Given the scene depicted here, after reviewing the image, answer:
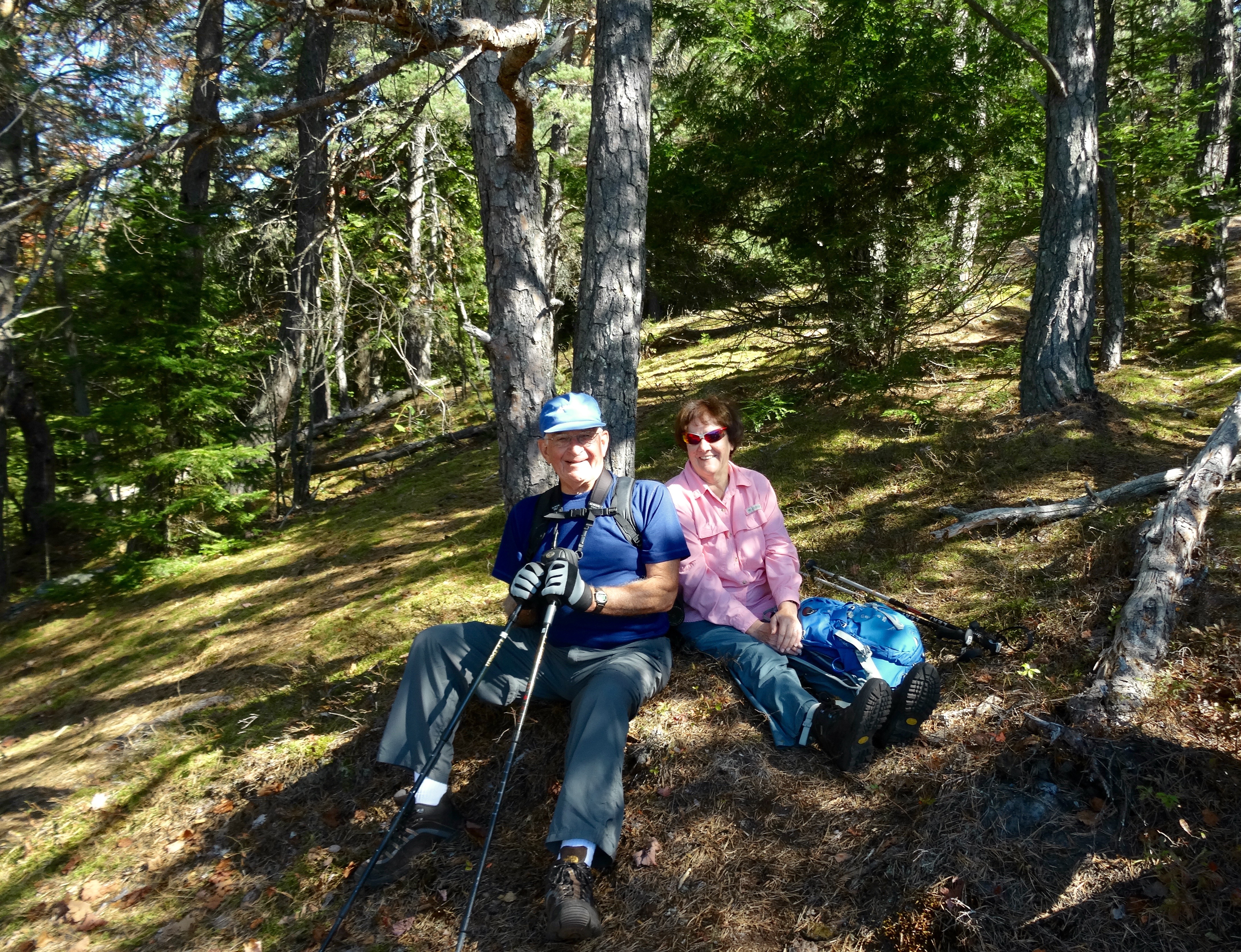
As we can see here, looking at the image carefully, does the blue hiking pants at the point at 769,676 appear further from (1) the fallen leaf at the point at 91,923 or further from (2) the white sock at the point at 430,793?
(1) the fallen leaf at the point at 91,923

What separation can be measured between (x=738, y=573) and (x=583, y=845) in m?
1.63

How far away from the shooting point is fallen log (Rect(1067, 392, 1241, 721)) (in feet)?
11.2

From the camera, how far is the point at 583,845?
118 inches

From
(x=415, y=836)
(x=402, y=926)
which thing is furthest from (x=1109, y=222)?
(x=402, y=926)

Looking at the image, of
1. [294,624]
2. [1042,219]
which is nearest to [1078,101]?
[1042,219]

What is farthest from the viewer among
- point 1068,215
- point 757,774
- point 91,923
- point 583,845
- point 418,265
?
point 418,265

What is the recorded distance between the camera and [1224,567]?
421cm

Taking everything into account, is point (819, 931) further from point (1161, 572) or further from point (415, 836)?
point (1161, 572)

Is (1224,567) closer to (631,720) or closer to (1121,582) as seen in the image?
(1121,582)

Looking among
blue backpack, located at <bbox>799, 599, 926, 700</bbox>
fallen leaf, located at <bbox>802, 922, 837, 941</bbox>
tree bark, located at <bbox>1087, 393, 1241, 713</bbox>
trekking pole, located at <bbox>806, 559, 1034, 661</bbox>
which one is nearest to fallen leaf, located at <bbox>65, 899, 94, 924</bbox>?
fallen leaf, located at <bbox>802, 922, 837, 941</bbox>

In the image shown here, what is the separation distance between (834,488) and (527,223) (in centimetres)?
365

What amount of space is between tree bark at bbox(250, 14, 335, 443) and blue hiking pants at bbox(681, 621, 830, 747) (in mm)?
6207

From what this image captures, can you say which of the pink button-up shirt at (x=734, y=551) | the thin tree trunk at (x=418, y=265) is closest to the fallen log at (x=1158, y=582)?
the pink button-up shirt at (x=734, y=551)

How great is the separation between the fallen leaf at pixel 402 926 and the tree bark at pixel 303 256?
6.60m
